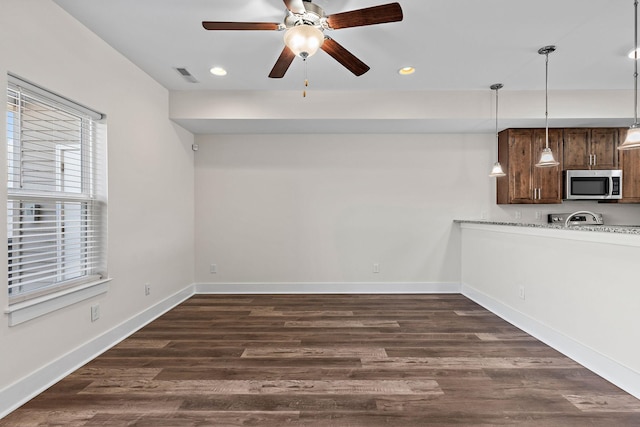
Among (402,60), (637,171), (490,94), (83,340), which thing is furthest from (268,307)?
(637,171)

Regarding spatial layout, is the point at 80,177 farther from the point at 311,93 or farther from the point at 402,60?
the point at 402,60

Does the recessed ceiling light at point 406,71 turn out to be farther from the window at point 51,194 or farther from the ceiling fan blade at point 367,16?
the window at point 51,194

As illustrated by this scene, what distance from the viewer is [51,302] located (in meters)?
2.04

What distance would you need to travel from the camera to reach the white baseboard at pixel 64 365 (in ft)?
5.94

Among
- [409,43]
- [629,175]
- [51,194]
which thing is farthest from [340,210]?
[629,175]

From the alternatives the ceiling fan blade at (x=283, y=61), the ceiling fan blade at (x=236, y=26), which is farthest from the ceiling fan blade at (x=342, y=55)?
the ceiling fan blade at (x=236, y=26)

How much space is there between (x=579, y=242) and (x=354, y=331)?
202cm

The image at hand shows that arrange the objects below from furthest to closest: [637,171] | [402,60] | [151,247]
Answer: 1. [637,171]
2. [151,247]
3. [402,60]

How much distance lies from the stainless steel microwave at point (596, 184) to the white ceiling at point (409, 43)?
105 centimetres

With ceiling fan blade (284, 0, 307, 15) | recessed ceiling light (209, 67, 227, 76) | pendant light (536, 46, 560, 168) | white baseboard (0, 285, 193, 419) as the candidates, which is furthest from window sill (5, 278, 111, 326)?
pendant light (536, 46, 560, 168)

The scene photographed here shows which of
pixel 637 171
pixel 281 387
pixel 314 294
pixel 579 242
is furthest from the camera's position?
pixel 314 294

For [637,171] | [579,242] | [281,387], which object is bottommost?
[281,387]

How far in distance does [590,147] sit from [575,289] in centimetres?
268

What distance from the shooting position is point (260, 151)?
4.30 meters
